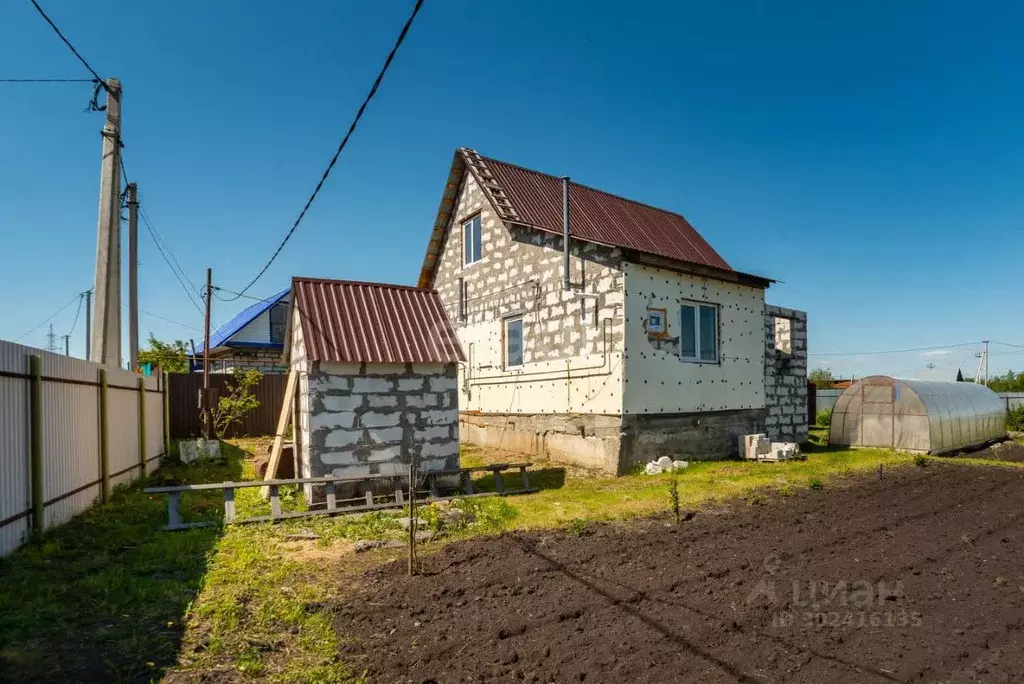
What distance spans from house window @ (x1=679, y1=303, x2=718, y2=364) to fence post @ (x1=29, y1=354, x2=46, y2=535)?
37.4 feet

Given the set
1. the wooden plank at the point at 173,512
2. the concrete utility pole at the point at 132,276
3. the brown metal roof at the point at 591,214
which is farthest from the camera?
the concrete utility pole at the point at 132,276

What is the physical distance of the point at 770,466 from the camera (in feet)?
42.8

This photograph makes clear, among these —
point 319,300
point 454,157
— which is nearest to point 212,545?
point 319,300

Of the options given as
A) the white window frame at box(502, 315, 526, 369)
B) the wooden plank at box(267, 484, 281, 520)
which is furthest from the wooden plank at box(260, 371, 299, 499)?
the white window frame at box(502, 315, 526, 369)

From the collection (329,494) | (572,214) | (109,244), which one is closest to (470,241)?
(572,214)

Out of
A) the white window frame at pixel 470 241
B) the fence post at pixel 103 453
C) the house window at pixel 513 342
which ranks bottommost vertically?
the fence post at pixel 103 453

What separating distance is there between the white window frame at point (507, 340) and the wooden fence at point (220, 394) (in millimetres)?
7719

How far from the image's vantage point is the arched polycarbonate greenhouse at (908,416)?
50.5 feet

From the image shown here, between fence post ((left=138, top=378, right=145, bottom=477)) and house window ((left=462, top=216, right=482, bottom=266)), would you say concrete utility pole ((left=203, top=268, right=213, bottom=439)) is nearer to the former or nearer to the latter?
fence post ((left=138, top=378, right=145, bottom=477))

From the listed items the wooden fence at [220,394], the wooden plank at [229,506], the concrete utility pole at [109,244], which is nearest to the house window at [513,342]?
the wooden fence at [220,394]

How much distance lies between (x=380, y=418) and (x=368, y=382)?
1.98 ft

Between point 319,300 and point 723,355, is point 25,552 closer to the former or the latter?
point 319,300

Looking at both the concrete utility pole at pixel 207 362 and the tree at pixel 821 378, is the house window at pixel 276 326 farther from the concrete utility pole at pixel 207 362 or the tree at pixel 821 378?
the tree at pixel 821 378

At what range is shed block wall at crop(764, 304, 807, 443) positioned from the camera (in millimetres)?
15516
